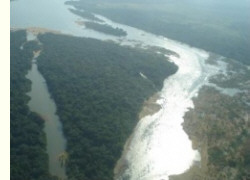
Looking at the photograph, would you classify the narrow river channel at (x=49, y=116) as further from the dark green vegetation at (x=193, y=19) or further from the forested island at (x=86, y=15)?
the dark green vegetation at (x=193, y=19)

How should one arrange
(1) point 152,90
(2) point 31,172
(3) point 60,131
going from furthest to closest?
(1) point 152,90, (3) point 60,131, (2) point 31,172

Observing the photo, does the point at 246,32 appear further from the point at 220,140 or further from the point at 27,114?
the point at 27,114

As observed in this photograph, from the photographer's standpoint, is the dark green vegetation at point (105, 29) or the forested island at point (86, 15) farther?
the forested island at point (86, 15)

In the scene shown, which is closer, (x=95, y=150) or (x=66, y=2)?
(x=95, y=150)

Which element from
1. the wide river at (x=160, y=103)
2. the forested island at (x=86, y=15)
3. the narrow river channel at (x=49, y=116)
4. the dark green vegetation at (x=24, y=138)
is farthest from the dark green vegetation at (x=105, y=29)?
the dark green vegetation at (x=24, y=138)

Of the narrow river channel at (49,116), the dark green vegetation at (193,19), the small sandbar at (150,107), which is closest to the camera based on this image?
the narrow river channel at (49,116)

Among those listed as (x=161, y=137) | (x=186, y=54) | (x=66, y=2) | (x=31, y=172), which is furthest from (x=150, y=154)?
(x=66, y=2)

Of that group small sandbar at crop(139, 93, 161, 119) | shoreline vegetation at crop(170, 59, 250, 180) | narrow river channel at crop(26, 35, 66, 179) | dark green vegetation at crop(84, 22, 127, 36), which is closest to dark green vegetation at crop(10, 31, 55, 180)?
narrow river channel at crop(26, 35, 66, 179)
